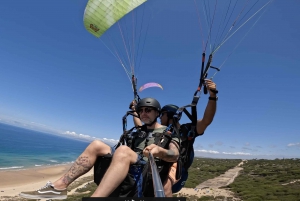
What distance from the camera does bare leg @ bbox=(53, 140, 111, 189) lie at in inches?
118

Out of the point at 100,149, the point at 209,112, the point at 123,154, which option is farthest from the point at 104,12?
the point at 123,154

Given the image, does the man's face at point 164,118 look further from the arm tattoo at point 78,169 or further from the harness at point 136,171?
the arm tattoo at point 78,169

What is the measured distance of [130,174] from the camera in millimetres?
2898

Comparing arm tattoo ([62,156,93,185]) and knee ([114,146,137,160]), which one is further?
arm tattoo ([62,156,93,185])

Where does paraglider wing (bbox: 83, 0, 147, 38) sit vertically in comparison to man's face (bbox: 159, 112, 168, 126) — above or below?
above

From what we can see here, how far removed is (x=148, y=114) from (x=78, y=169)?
1.65 meters

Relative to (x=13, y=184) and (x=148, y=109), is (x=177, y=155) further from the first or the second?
(x=13, y=184)

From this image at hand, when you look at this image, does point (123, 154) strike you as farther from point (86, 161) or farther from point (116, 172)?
point (86, 161)

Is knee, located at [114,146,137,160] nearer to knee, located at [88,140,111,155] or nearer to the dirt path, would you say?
knee, located at [88,140,111,155]

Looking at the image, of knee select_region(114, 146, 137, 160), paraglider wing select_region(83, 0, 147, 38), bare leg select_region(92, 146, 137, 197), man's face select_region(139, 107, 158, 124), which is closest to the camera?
bare leg select_region(92, 146, 137, 197)

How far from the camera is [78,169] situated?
9.99 feet

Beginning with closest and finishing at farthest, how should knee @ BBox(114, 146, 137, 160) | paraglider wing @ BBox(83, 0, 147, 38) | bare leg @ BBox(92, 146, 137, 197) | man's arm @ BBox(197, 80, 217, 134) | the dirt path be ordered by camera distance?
bare leg @ BBox(92, 146, 137, 197) → knee @ BBox(114, 146, 137, 160) → man's arm @ BBox(197, 80, 217, 134) → paraglider wing @ BBox(83, 0, 147, 38) → the dirt path

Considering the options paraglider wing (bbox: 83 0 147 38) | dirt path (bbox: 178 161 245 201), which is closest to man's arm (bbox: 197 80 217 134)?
paraglider wing (bbox: 83 0 147 38)

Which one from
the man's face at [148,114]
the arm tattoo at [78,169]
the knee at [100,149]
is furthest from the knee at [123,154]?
the man's face at [148,114]
